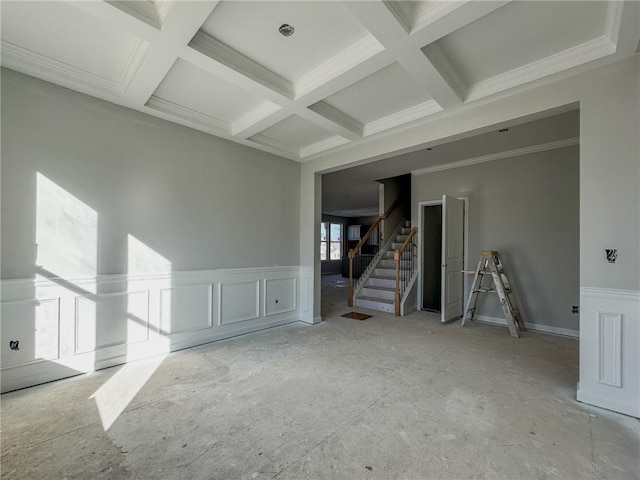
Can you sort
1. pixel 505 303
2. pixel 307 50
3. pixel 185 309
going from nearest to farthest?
1. pixel 307 50
2. pixel 185 309
3. pixel 505 303

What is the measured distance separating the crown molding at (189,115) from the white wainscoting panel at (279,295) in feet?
7.17

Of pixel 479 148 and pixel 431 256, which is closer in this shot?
pixel 479 148

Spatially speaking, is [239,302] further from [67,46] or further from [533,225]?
[533,225]

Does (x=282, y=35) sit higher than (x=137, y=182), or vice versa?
(x=282, y=35)

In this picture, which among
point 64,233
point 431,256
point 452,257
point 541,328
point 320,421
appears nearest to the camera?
point 320,421

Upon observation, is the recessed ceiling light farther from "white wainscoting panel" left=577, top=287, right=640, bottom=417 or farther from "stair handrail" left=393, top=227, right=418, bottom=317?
"stair handrail" left=393, top=227, right=418, bottom=317

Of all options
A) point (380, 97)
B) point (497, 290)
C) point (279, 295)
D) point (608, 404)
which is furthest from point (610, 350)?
point (279, 295)

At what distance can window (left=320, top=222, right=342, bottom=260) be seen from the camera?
1298 centimetres

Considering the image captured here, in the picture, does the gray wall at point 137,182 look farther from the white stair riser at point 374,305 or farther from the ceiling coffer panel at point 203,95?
the white stair riser at point 374,305

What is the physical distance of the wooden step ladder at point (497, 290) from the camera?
4.17 m

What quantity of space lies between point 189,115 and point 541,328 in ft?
18.6

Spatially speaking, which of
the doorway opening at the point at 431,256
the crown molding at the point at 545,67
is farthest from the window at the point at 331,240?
the crown molding at the point at 545,67

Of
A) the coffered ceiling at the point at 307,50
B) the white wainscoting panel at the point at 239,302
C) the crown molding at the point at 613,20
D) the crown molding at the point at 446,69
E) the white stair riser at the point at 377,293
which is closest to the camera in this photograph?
the crown molding at the point at 613,20

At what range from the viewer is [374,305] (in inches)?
229
